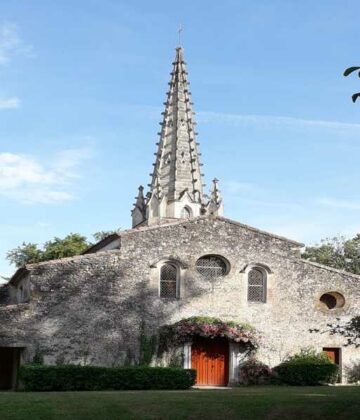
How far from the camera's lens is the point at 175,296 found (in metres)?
31.8

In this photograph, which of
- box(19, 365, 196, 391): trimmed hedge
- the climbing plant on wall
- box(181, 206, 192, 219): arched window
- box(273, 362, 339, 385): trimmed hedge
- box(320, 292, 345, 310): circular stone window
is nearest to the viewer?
box(19, 365, 196, 391): trimmed hedge

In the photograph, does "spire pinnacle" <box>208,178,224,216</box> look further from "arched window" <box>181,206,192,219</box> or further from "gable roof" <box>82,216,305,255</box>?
"gable roof" <box>82,216,305,255</box>

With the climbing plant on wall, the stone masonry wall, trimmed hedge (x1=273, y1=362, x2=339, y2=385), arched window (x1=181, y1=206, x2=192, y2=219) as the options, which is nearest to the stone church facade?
the stone masonry wall

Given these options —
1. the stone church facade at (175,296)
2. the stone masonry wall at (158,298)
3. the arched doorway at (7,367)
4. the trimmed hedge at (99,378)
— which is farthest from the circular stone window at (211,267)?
the arched doorway at (7,367)

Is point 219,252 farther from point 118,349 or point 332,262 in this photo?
point 332,262

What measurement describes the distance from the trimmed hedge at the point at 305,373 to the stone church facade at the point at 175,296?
1026 millimetres

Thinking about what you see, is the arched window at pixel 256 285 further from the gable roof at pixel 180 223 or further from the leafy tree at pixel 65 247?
the leafy tree at pixel 65 247

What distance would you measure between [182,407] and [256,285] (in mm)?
13098

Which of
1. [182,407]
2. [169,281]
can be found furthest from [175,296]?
[182,407]

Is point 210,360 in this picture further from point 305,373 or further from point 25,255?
point 25,255

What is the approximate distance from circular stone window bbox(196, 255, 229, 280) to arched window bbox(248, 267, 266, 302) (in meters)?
1.28

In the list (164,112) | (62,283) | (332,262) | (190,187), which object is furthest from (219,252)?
(332,262)

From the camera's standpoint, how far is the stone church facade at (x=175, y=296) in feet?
96.3

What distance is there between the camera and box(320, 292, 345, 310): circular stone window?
33.5 m
